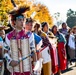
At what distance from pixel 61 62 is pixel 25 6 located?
565 centimetres

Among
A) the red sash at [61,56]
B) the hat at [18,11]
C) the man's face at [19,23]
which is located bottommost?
the red sash at [61,56]

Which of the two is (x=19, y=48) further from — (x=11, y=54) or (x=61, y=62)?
(x=61, y=62)

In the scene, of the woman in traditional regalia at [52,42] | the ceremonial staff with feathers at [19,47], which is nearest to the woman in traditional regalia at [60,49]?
the woman in traditional regalia at [52,42]

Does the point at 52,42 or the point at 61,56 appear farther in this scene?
the point at 61,56

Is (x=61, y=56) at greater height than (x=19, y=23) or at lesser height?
lesser

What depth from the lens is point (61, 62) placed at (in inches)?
422

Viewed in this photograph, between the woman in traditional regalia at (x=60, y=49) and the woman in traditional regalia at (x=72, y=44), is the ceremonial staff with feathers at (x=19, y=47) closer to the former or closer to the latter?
the woman in traditional regalia at (x=60, y=49)

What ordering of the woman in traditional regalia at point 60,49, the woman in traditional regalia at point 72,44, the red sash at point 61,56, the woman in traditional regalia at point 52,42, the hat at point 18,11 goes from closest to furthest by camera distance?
1. the hat at point 18,11
2. the woman in traditional regalia at point 52,42
3. the woman in traditional regalia at point 60,49
4. the red sash at point 61,56
5. the woman in traditional regalia at point 72,44

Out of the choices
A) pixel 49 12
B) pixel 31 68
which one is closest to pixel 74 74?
pixel 31 68

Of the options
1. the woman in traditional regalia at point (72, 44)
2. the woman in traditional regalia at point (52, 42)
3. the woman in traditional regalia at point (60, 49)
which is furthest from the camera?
the woman in traditional regalia at point (72, 44)

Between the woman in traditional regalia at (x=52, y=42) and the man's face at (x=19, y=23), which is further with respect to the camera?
the woman in traditional regalia at (x=52, y=42)

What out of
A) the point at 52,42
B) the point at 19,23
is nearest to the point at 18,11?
the point at 19,23

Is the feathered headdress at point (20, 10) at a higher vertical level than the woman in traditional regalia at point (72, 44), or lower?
higher

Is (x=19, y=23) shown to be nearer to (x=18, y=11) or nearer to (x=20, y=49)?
(x=18, y=11)
